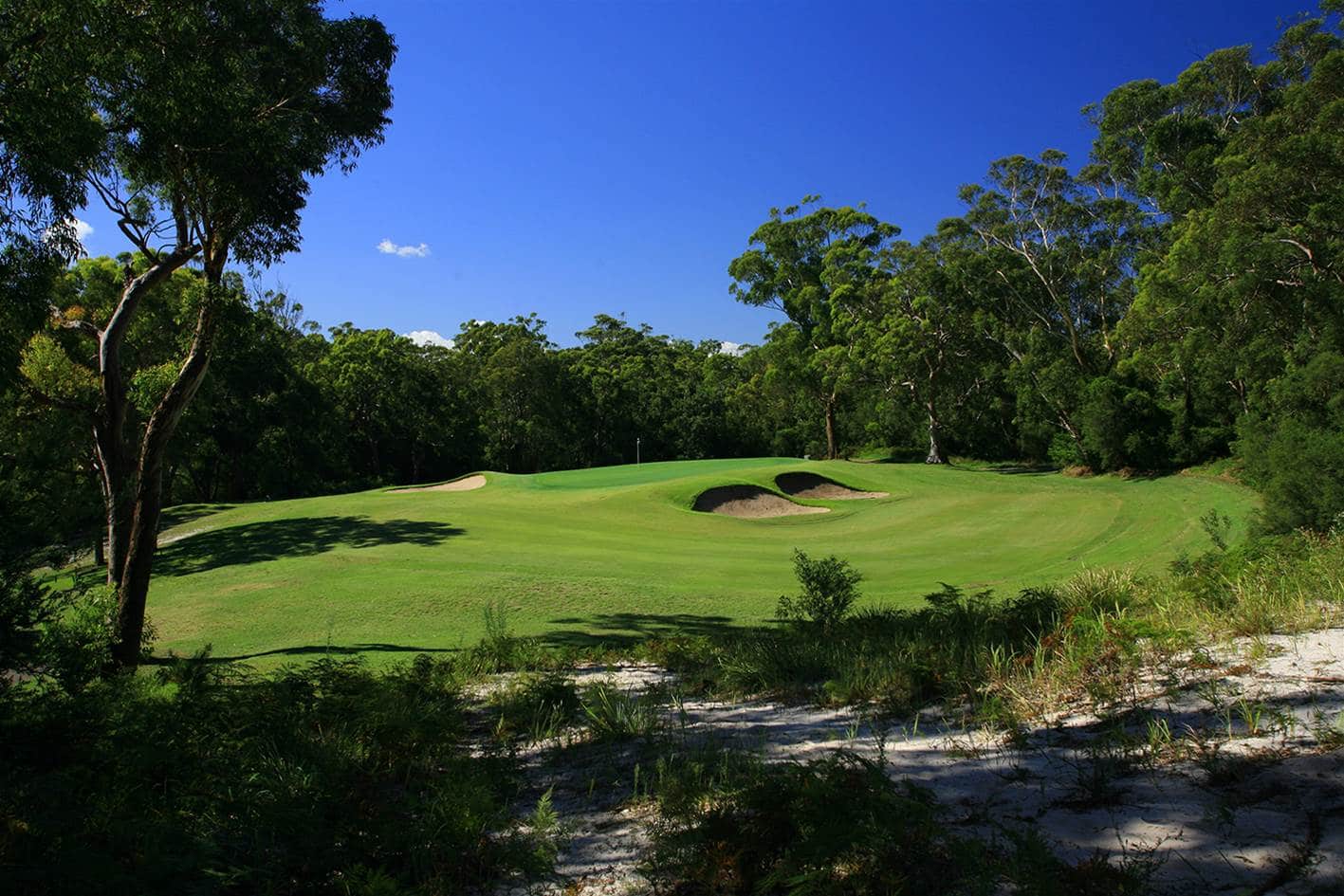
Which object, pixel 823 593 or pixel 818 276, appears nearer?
pixel 823 593

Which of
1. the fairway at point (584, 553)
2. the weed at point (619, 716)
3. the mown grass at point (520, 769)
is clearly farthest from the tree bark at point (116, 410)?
the weed at point (619, 716)

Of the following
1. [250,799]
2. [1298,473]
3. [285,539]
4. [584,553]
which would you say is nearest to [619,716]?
[250,799]

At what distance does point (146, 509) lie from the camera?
1030cm

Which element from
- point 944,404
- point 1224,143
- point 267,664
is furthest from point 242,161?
point 944,404

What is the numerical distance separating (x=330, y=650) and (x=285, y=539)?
1067cm

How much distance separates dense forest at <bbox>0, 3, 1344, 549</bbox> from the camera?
20297mm

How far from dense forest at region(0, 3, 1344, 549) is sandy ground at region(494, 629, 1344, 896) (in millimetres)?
8244

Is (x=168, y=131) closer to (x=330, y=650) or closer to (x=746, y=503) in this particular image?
(x=330, y=650)

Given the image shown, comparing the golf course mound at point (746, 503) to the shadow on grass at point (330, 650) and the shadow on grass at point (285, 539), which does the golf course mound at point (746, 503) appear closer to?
the shadow on grass at point (285, 539)

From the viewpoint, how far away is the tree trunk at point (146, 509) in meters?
9.94

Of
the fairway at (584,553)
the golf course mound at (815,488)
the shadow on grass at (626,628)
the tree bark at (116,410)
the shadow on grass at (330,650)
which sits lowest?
the shadow on grass at (330,650)

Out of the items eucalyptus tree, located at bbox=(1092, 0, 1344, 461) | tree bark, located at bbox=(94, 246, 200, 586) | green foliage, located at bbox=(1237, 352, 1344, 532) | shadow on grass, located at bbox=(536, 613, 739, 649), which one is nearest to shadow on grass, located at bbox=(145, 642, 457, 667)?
shadow on grass, located at bbox=(536, 613, 739, 649)

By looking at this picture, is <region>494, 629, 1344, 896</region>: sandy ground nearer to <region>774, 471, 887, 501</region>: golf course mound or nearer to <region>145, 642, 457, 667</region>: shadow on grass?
<region>145, 642, 457, 667</region>: shadow on grass

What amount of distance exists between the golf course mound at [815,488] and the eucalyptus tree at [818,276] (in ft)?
51.3
